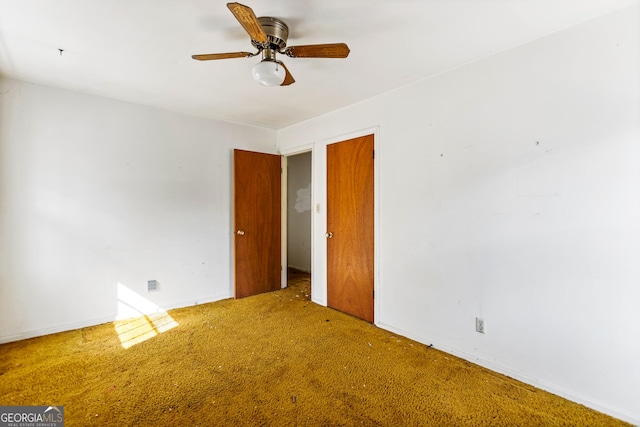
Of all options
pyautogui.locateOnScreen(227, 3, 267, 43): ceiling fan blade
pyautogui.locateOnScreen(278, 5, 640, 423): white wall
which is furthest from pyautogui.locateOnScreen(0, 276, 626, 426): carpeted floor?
pyautogui.locateOnScreen(227, 3, 267, 43): ceiling fan blade

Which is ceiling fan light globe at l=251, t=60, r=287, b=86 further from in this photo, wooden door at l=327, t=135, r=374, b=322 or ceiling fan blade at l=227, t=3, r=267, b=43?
wooden door at l=327, t=135, r=374, b=322

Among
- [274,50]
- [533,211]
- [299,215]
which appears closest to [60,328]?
[274,50]

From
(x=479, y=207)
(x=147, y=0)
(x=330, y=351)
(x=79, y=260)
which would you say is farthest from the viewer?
(x=79, y=260)

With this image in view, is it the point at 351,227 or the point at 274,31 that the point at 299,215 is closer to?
the point at 351,227

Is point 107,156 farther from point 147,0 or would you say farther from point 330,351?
point 330,351

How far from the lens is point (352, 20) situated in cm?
177

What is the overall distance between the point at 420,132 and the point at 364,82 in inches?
28.0

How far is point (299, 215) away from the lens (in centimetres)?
579

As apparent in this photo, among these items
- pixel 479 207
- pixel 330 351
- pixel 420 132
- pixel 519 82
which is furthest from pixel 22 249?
pixel 519 82

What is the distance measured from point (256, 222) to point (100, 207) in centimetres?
178

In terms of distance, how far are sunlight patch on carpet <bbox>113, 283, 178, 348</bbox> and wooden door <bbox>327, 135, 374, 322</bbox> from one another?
1915mm

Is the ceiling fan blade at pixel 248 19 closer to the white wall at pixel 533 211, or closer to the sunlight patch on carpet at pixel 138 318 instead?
the white wall at pixel 533 211

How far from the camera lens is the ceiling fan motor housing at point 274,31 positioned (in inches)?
68.7

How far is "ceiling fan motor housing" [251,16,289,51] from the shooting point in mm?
1745
